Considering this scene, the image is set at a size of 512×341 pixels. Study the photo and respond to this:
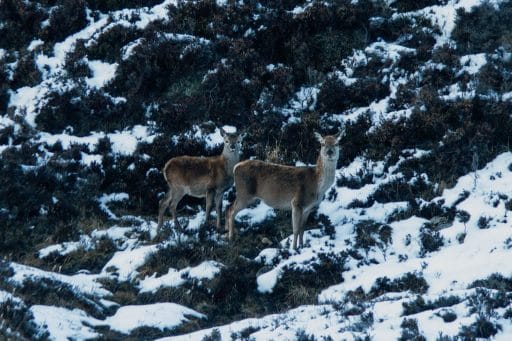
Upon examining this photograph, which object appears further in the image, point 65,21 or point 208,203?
→ point 65,21

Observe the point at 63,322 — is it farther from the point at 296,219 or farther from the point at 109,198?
the point at 109,198

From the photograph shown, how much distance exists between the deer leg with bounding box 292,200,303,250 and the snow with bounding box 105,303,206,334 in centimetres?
294

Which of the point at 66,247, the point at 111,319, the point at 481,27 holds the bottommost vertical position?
the point at 111,319

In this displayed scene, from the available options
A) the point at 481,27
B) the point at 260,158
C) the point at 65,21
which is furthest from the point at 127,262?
the point at 481,27

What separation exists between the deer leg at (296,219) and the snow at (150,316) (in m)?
2.94

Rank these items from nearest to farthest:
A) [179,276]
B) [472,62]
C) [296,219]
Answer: [179,276], [296,219], [472,62]

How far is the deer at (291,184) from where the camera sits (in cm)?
1479

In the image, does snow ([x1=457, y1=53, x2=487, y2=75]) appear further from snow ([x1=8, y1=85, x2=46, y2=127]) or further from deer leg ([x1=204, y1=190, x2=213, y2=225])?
snow ([x1=8, y1=85, x2=46, y2=127])

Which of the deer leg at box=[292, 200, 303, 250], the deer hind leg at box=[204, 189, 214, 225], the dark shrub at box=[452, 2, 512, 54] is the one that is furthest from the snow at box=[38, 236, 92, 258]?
the dark shrub at box=[452, 2, 512, 54]

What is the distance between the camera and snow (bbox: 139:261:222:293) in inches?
519

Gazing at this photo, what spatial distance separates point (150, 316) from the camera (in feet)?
38.0

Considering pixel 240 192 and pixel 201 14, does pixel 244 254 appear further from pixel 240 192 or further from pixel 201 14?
pixel 201 14

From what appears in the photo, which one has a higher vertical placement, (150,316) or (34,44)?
(34,44)

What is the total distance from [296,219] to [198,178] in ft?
8.43
